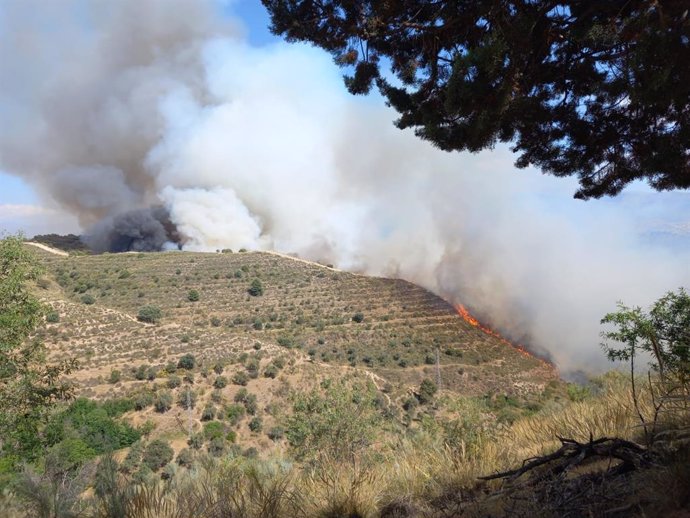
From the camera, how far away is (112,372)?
2822 centimetres

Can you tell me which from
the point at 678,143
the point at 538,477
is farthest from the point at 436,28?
the point at 538,477

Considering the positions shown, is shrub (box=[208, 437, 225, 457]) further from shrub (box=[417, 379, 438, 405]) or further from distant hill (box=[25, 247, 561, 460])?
shrub (box=[417, 379, 438, 405])

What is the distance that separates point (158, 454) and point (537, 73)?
2118cm

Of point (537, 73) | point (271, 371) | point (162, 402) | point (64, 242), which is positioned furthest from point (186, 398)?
point (64, 242)

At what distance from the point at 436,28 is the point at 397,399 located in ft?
82.7

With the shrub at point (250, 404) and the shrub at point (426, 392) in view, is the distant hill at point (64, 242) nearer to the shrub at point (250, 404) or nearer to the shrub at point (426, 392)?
the shrub at point (250, 404)

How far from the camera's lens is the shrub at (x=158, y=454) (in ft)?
63.1

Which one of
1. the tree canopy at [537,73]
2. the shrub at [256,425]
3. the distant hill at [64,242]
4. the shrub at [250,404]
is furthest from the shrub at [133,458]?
the distant hill at [64,242]

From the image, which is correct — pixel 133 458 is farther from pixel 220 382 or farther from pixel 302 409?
pixel 220 382

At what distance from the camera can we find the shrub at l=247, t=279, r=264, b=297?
43.8 metres

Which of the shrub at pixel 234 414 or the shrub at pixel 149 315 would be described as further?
the shrub at pixel 149 315

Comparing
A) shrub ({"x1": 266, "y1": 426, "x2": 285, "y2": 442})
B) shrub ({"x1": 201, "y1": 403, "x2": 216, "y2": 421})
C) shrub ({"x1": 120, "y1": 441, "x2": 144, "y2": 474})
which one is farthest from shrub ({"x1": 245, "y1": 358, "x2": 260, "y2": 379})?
shrub ({"x1": 120, "y1": 441, "x2": 144, "y2": 474})

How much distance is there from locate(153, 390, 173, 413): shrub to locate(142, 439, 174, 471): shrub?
3.40m

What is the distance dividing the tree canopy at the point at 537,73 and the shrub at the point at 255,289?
3952 centimetres
